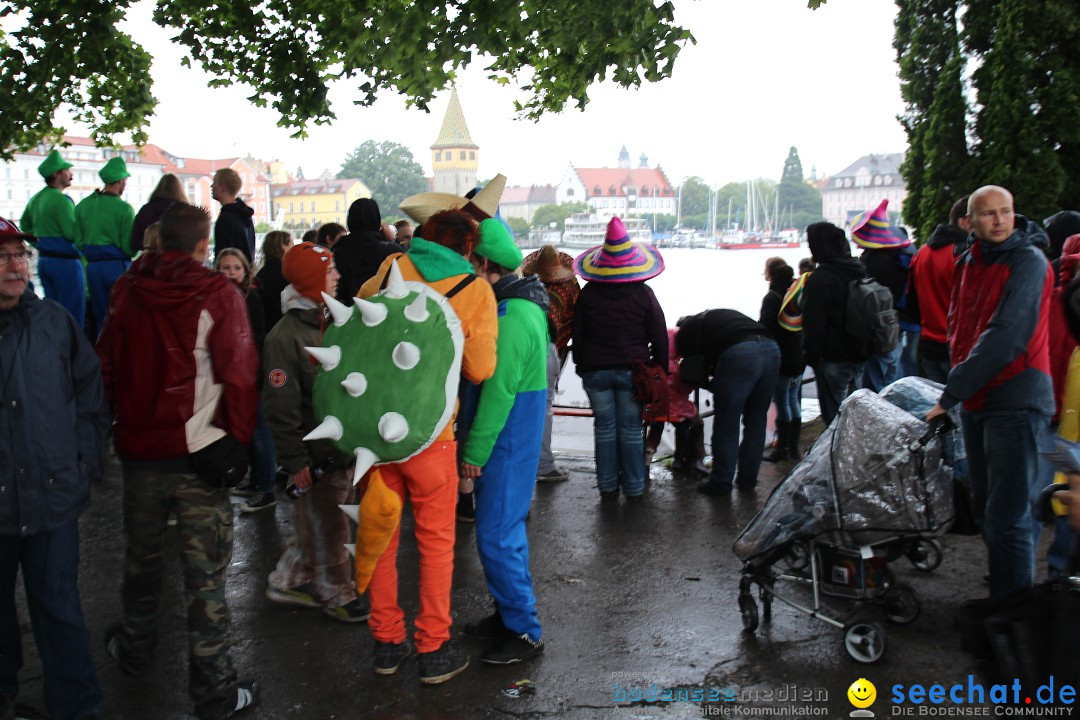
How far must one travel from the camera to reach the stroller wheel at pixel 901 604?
4.47 metres

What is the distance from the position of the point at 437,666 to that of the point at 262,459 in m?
3.25

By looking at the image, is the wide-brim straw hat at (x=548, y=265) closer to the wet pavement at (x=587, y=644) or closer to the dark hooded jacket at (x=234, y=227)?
the wet pavement at (x=587, y=644)

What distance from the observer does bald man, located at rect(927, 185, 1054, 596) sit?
410 cm

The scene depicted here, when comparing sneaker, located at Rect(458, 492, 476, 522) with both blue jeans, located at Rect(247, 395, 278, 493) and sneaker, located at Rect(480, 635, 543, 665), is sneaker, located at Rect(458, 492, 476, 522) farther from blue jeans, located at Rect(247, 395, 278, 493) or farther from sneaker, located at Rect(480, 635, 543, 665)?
sneaker, located at Rect(480, 635, 543, 665)

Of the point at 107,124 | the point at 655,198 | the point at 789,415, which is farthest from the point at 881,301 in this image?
the point at 655,198

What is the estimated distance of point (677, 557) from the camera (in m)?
5.67

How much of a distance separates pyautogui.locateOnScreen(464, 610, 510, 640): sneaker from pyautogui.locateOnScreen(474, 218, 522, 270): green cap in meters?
1.72

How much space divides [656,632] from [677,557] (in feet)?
3.68

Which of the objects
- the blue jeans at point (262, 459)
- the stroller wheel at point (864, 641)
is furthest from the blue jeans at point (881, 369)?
the blue jeans at point (262, 459)

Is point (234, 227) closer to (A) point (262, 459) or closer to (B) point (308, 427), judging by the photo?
(A) point (262, 459)

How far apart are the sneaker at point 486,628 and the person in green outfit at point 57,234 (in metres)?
5.53

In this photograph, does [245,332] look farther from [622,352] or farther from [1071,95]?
[1071,95]

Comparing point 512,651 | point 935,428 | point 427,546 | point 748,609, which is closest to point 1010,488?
point 935,428

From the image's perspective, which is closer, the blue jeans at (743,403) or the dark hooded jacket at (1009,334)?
the dark hooded jacket at (1009,334)
